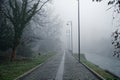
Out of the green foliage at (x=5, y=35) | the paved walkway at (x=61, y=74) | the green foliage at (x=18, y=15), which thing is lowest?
the paved walkway at (x=61, y=74)

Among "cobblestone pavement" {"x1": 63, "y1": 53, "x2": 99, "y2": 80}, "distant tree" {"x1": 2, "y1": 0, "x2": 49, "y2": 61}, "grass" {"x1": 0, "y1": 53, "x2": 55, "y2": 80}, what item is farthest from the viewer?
"distant tree" {"x1": 2, "y1": 0, "x2": 49, "y2": 61}

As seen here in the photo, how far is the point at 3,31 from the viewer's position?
33938 mm

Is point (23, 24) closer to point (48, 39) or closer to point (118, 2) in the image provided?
point (118, 2)

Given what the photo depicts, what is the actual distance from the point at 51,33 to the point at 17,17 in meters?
66.3

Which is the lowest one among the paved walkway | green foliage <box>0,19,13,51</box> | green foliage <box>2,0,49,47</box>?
the paved walkway

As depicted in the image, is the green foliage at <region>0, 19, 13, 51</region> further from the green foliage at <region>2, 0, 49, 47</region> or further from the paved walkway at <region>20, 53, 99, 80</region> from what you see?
the paved walkway at <region>20, 53, 99, 80</region>

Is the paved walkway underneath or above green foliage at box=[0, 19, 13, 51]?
underneath

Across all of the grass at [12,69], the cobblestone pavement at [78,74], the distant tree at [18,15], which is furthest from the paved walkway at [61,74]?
the distant tree at [18,15]

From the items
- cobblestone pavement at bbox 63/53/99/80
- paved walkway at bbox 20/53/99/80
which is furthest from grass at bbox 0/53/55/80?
cobblestone pavement at bbox 63/53/99/80

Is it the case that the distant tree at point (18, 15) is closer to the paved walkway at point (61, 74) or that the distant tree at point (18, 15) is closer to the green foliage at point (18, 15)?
the green foliage at point (18, 15)

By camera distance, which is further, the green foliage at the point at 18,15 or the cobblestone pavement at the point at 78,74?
the green foliage at the point at 18,15

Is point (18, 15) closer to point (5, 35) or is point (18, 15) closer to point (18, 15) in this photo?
point (18, 15)

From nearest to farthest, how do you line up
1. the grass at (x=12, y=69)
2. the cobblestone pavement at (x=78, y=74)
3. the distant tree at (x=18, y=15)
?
the cobblestone pavement at (x=78, y=74) < the grass at (x=12, y=69) < the distant tree at (x=18, y=15)

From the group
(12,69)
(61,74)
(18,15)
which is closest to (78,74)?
(61,74)
